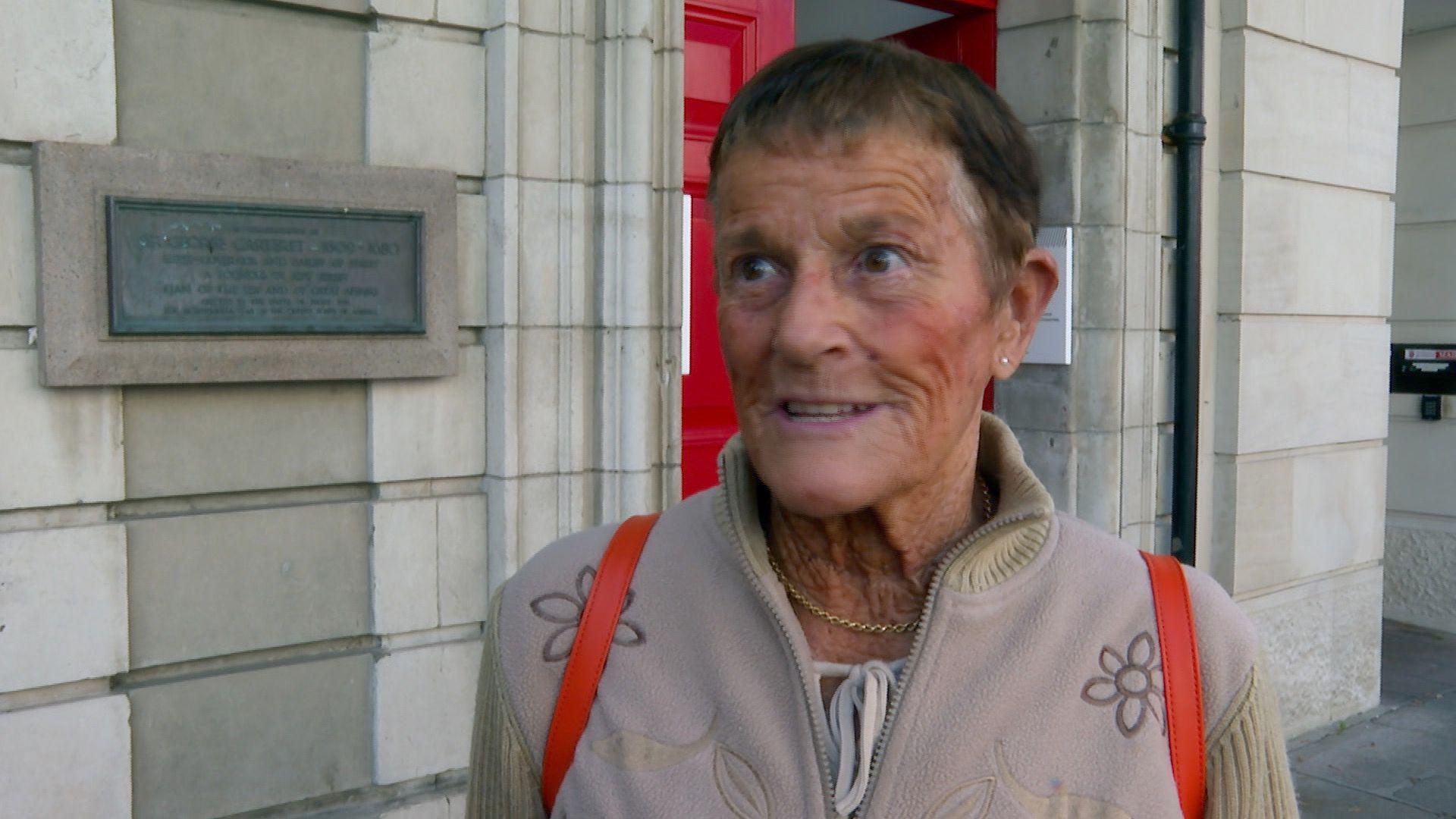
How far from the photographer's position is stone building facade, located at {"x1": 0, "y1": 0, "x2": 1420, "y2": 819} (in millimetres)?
3230

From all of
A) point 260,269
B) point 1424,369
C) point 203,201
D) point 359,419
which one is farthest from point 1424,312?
point 203,201

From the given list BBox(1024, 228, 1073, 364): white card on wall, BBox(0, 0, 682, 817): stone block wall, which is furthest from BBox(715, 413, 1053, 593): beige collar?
BBox(1024, 228, 1073, 364): white card on wall

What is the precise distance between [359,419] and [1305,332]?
453 centimetres

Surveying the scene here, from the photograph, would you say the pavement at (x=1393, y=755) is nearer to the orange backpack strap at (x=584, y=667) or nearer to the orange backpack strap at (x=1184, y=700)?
the orange backpack strap at (x=1184, y=700)

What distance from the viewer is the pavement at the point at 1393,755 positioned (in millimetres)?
5277

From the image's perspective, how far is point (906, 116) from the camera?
151 cm

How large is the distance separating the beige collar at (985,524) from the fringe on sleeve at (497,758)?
36 centimetres

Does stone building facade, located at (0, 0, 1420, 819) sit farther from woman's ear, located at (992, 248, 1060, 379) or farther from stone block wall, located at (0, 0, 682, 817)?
woman's ear, located at (992, 248, 1060, 379)

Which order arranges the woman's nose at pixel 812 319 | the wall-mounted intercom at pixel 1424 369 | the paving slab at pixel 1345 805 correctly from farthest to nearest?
the wall-mounted intercom at pixel 1424 369 → the paving slab at pixel 1345 805 → the woman's nose at pixel 812 319

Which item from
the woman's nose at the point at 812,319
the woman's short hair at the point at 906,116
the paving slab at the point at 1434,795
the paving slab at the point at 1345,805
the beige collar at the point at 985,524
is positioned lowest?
the paving slab at the point at 1345,805

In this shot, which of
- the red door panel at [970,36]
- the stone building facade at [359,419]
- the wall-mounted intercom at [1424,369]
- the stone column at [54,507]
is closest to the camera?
the stone column at [54,507]

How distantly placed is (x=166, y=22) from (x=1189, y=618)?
298 cm

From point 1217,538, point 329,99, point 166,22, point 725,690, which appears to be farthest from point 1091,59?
point 725,690

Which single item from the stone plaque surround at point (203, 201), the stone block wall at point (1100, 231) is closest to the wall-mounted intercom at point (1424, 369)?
the stone block wall at point (1100, 231)
